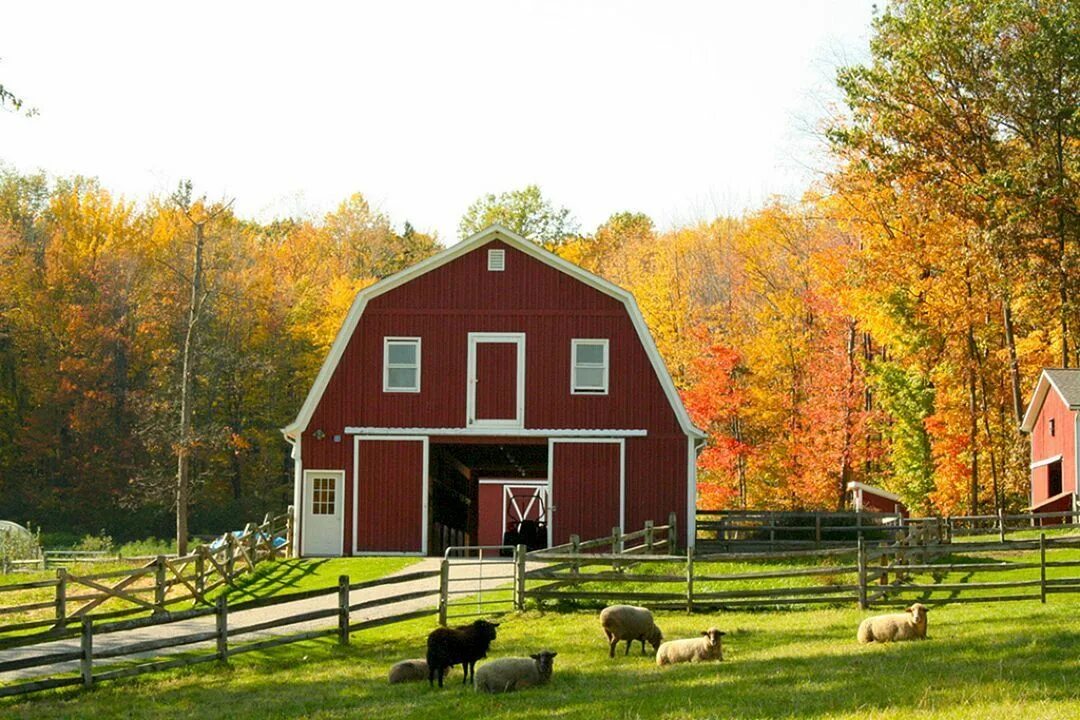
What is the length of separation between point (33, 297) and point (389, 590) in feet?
134

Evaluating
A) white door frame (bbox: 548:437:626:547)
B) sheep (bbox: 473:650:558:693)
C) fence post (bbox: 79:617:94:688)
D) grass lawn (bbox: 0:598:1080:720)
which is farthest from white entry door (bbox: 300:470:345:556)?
sheep (bbox: 473:650:558:693)

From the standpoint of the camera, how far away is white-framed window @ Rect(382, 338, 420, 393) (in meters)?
33.3

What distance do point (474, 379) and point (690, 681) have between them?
→ 17.7 metres

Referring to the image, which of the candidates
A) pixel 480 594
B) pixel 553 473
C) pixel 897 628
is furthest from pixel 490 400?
pixel 897 628

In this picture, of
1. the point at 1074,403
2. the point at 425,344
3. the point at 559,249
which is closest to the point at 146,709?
the point at 425,344

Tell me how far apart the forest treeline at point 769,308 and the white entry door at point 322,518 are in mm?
8032

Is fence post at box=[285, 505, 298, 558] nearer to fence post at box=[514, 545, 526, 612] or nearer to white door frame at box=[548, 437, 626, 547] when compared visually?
white door frame at box=[548, 437, 626, 547]

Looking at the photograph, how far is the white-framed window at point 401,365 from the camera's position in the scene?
109ft

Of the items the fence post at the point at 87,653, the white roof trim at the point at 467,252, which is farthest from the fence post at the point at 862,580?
the fence post at the point at 87,653

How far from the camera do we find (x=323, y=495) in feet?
109

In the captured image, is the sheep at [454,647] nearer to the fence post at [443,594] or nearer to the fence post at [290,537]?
the fence post at [443,594]

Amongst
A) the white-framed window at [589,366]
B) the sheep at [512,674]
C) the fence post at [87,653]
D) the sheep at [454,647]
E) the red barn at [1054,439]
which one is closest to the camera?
the sheep at [512,674]

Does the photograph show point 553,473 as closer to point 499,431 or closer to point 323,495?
point 499,431

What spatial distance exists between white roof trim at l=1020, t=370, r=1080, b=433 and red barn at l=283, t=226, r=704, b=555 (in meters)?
12.4
